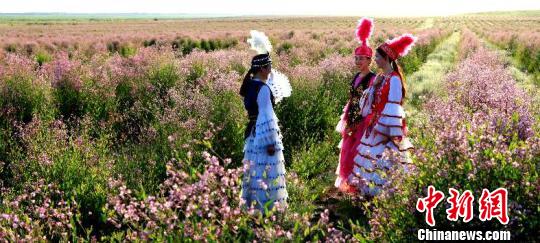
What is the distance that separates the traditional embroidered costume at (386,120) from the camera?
5.13 m

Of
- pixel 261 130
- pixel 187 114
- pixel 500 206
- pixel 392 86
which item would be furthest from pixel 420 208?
pixel 187 114

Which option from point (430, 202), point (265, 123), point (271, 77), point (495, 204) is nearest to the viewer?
point (495, 204)

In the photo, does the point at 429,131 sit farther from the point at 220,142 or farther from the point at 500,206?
the point at 220,142

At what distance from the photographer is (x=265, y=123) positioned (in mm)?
4477

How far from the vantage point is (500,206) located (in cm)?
293

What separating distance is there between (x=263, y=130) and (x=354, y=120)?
1.67 m

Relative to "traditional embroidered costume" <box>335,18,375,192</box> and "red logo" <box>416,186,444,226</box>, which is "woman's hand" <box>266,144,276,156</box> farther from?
"red logo" <box>416,186,444,226</box>

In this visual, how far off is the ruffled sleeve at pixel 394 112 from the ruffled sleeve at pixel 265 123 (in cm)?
142

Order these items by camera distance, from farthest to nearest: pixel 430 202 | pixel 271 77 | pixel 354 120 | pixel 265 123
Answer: pixel 354 120 < pixel 271 77 < pixel 265 123 < pixel 430 202

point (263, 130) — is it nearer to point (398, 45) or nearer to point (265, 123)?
point (265, 123)

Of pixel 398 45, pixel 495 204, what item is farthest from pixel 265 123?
pixel 495 204

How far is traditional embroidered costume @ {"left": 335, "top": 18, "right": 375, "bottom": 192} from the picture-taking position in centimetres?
561

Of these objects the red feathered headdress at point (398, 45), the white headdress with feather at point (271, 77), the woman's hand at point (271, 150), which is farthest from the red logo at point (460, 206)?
the red feathered headdress at point (398, 45)

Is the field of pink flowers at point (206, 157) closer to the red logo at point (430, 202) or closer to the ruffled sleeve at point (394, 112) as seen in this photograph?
the red logo at point (430, 202)
